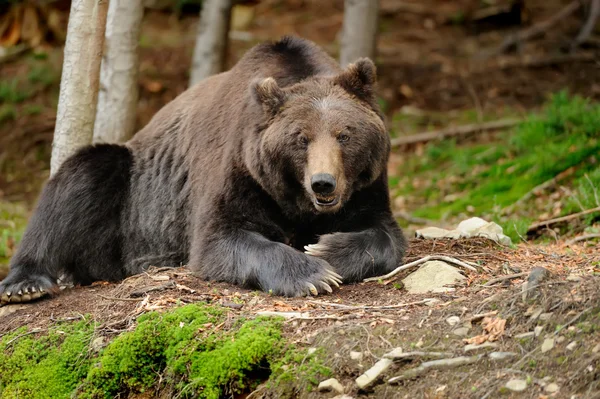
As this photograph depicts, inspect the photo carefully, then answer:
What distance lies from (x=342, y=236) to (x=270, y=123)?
0.99m

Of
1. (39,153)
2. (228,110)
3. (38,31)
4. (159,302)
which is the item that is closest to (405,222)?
(228,110)

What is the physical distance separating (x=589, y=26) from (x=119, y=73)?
388 inches

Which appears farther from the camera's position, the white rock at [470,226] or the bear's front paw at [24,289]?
the white rock at [470,226]

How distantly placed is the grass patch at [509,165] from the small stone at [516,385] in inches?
182

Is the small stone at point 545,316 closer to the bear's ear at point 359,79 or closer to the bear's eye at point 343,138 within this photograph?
the bear's eye at point 343,138

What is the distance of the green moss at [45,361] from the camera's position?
567 cm

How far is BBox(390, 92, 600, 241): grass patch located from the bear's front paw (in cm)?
461

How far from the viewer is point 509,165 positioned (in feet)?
35.7

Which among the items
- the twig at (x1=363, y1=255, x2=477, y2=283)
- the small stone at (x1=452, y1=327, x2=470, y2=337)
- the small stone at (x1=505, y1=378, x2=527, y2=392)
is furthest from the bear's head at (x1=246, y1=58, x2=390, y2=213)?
the small stone at (x1=505, y1=378, x2=527, y2=392)

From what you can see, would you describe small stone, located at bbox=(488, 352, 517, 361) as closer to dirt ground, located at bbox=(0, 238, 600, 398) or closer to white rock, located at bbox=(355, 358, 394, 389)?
dirt ground, located at bbox=(0, 238, 600, 398)

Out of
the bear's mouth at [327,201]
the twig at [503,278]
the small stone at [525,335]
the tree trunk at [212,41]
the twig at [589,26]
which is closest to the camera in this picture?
the small stone at [525,335]

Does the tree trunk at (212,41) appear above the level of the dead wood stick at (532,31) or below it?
below

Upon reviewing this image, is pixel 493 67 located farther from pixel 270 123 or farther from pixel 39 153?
pixel 270 123

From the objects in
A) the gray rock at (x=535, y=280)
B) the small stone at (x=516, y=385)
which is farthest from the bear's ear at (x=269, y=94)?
the small stone at (x=516, y=385)
